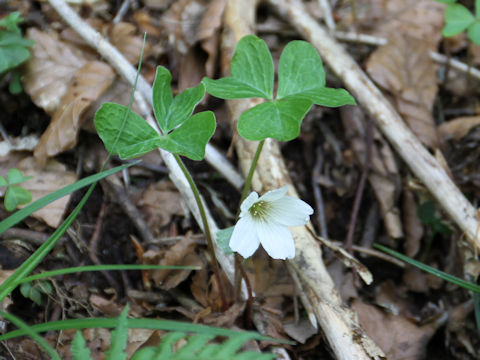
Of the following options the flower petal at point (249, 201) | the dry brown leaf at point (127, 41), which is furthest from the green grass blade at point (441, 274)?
the dry brown leaf at point (127, 41)

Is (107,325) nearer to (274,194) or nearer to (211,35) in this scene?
(274,194)

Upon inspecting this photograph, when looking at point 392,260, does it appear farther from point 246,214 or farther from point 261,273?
point 246,214

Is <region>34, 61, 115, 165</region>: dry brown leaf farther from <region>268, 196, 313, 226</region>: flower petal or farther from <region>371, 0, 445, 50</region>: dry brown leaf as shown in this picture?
<region>371, 0, 445, 50</region>: dry brown leaf

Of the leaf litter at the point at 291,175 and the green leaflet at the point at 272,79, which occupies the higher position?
the green leaflet at the point at 272,79

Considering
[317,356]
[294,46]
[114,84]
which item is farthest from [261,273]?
[114,84]

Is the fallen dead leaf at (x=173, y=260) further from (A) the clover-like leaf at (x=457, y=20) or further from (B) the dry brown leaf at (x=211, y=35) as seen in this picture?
(A) the clover-like leaf at (x=457, y=20)

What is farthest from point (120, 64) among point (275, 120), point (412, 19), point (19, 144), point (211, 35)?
point (412, 19)
